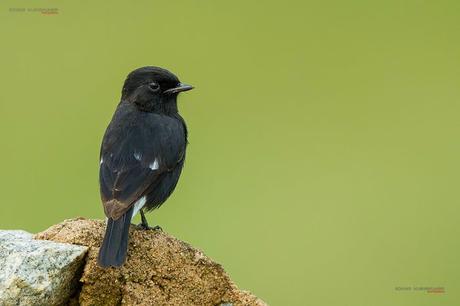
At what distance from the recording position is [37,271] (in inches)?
244

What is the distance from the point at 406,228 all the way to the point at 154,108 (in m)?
6.73

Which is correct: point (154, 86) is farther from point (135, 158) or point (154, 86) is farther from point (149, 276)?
point (149, 276)

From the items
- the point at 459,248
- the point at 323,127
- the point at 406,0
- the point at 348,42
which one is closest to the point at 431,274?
the point at 459,248

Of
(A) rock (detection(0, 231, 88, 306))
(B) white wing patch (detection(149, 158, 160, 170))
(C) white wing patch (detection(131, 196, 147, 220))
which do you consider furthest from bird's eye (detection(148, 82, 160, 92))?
(A) rock (detection(0, 231, 88, 306))

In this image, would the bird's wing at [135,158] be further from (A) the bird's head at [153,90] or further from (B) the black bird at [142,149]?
(A) the bird's head at [153,90]

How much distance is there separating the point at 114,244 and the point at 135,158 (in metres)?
1.76

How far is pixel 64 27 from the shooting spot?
2045cm

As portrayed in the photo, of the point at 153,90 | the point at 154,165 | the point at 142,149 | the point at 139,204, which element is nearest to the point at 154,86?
the point at 153,90

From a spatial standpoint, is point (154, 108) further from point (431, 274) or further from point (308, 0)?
point (308, 0)

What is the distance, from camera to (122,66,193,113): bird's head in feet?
30.0

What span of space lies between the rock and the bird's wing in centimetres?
106

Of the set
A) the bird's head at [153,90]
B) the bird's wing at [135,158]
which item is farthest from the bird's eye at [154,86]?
the bird's wing at [135,158]

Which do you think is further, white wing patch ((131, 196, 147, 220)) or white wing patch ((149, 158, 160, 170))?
white wing patch ((149, 158, 160, 170))

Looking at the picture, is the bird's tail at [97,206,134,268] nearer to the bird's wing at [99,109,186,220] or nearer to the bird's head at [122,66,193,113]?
the bird's wing at [99,109,186,220]
